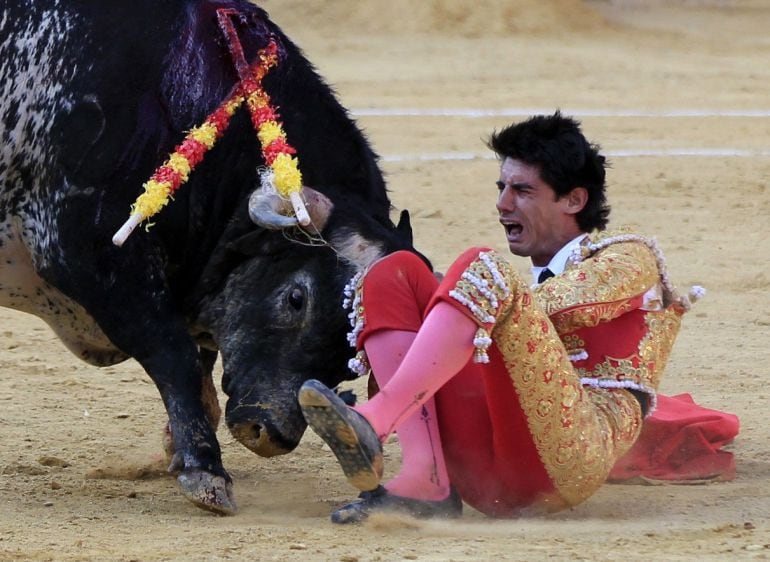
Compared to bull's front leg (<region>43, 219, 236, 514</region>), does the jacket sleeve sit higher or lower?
higher

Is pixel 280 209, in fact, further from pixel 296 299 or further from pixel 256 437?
pixel 256 437

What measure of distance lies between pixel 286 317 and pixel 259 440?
37 cm

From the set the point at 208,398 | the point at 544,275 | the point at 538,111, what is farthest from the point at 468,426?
the point at 538,111

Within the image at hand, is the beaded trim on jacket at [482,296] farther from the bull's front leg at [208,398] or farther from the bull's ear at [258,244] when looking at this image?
the bull's front leg at [208,398]

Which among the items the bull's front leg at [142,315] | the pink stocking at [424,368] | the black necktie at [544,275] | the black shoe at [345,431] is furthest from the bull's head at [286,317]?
the black shoe at [345,431]

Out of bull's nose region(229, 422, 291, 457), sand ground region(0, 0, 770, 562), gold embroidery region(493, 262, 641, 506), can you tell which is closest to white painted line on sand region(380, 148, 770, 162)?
sand ground region(0, 0, 770, 562)

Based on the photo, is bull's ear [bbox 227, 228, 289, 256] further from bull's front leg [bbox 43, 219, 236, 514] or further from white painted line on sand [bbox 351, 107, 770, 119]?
white painted line on sand [bbox 351, 107, 770, 119]

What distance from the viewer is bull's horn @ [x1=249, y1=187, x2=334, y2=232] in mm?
4664

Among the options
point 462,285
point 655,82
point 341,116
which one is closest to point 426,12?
point 655,82

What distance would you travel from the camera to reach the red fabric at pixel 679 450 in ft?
16.4

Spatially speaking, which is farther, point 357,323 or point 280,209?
point 280,209

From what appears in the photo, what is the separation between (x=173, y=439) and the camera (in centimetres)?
479

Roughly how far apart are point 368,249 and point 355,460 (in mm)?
990

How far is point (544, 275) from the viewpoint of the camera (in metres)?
4.53
